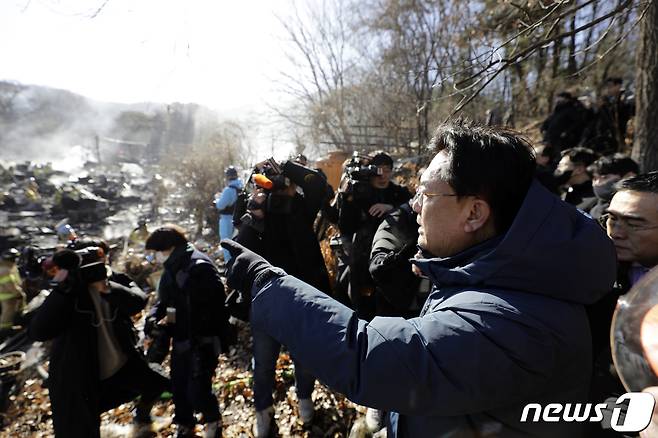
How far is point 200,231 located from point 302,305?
11.5 meters

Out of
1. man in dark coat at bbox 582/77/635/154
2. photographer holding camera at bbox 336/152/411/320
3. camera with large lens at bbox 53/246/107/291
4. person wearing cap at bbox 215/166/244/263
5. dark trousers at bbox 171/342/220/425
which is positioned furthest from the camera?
person wearing cap at bbox 215/166/244/263

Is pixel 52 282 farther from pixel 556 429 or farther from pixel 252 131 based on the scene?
pixel 252 131

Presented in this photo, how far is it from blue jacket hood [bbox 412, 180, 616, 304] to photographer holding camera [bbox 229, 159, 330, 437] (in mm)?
2152

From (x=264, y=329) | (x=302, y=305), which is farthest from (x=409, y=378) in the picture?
(x=264, y=329)

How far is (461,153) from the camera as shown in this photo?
3.82 ft

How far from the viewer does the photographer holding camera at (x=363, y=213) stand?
10.9ft

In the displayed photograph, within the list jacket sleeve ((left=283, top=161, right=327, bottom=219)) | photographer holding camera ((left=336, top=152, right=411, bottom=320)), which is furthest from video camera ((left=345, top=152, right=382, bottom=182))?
jacket sleeve ((left=283, top=161, right=327, bottom=219))

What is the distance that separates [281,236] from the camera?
10.3 ft

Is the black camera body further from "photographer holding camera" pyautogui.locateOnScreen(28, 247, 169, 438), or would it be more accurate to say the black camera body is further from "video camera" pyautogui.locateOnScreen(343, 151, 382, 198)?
"photographer holding camera" pyautogui.locateOnScreen(28, 247, 169, 438)

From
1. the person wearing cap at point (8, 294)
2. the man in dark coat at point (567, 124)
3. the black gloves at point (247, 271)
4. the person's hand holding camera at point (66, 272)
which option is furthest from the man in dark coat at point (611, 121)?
the person wearing cap at point (8, 294)

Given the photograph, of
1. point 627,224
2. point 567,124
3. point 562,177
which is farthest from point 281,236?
point 567,124

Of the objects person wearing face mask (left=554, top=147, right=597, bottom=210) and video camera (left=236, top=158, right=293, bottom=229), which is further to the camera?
person wearing face mask (left=554, top=147, right=597, bottom=210)

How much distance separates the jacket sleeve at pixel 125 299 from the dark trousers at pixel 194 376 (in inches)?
17.9

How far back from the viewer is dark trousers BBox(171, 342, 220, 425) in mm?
2980
